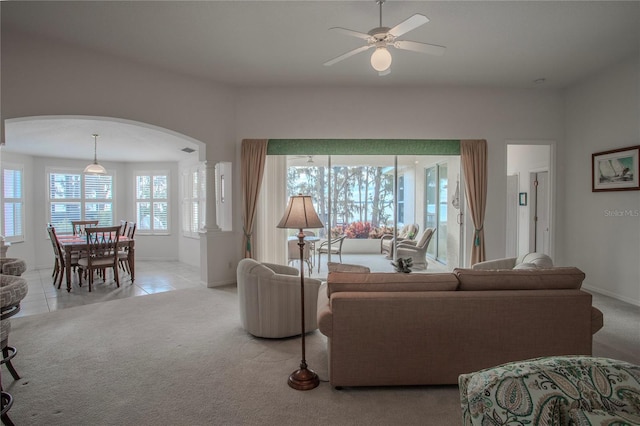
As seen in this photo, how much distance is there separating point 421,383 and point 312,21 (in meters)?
3.46

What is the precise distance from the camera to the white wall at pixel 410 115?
5.82 meters

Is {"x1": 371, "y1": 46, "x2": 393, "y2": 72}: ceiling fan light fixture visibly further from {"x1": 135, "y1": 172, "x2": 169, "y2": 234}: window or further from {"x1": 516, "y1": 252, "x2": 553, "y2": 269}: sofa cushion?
{"x1": 135, "y1": 172, "x2": 169, "y2": 234}: window

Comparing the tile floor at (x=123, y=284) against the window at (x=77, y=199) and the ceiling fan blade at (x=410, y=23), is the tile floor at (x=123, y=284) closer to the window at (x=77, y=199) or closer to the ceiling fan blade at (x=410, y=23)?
the window at (x=77, y=199)

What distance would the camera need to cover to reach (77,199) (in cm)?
849

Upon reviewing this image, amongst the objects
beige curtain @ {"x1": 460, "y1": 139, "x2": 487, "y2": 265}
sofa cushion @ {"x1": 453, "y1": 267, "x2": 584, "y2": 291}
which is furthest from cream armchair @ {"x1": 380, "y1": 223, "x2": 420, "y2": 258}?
sofa cushion @ {"x1": 453, "y1": 267, "x2": 584, "y2": 291}

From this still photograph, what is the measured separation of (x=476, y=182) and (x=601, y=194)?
1.67 meters

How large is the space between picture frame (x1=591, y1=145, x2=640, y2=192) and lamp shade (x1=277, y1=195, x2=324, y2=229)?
4.52 meters

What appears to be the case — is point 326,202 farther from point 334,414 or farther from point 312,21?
point 334,414

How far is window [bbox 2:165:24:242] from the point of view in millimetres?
7192

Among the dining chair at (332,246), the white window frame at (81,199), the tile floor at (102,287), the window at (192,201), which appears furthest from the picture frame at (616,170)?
the white window frame at (81,199)

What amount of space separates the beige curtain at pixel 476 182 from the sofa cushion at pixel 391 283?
3503 mm

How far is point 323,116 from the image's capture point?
582cm

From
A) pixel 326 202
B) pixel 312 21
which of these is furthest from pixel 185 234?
pixel 312 21

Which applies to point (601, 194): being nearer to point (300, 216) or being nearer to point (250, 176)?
point (300, 216)
